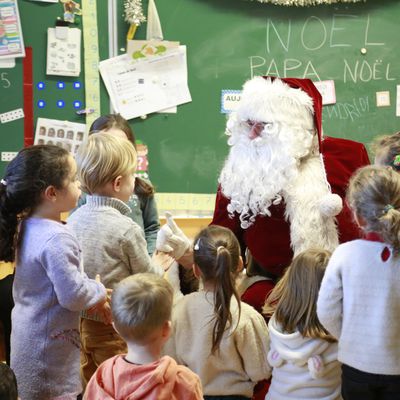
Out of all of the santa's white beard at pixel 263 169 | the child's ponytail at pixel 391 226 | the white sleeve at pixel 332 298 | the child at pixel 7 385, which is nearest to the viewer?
A: the child at pixel 7 385

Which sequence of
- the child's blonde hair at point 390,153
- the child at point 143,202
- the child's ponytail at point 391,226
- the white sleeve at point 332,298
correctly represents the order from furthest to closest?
the child at point 143,202 → the child's blonde hair at point 390,153 → the white sleeve at point 332,298 → the child's ponytail at point 391,226

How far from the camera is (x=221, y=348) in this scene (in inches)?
78.3

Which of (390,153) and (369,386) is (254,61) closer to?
(390,153)

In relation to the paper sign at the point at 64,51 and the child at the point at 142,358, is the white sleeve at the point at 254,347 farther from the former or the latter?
the paper sign at the point at 64,51

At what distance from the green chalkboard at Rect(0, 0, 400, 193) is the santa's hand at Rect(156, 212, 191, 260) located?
4.02 ft

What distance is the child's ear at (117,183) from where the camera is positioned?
83.2 inches

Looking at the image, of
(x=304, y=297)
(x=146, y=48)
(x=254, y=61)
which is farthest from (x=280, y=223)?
(x=146, y=48)

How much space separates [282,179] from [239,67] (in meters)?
1.21

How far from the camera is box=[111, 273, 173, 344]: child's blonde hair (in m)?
1.53

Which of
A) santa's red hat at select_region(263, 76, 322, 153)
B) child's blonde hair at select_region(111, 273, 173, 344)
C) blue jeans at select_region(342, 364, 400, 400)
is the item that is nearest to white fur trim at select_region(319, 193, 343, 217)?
santa's red hat at select_region(263, 76, 322, 153)

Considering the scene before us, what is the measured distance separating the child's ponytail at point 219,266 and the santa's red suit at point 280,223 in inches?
22.6

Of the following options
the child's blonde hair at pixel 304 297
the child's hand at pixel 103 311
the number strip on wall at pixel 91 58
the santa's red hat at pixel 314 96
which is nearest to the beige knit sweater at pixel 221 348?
the child's blonde hair at pixel 304 297

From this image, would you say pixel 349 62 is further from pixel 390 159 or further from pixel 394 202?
pixel 394 202

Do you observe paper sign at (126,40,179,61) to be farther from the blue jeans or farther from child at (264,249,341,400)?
the blue jeans
